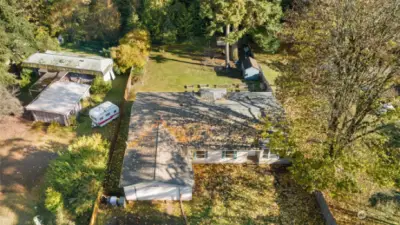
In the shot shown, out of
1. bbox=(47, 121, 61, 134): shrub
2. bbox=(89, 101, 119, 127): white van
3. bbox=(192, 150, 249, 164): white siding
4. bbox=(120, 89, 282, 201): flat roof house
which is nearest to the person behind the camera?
bbox=(120, 89, 282, 201): flat roof house

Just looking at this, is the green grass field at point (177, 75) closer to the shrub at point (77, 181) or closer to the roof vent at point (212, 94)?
the roof vent at point (212, 94)

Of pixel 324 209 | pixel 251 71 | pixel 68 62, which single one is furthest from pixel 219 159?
pixel 68 62

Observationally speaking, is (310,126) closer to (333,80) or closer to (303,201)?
(333,80)

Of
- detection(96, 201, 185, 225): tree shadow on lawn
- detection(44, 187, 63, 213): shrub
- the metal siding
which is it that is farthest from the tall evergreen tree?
detection(44, 187, 63, 213): shrub

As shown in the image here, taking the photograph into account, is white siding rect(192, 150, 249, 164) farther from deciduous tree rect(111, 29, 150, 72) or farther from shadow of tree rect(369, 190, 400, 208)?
deciduous tree rect(111, 29, 150, 72)

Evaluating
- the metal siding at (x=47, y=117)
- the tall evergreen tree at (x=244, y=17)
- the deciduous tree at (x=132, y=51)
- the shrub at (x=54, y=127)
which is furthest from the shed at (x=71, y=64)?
the tall evergreen tree at (x=244, y=17)

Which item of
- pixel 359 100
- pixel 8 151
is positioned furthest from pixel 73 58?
pixel 359 100
